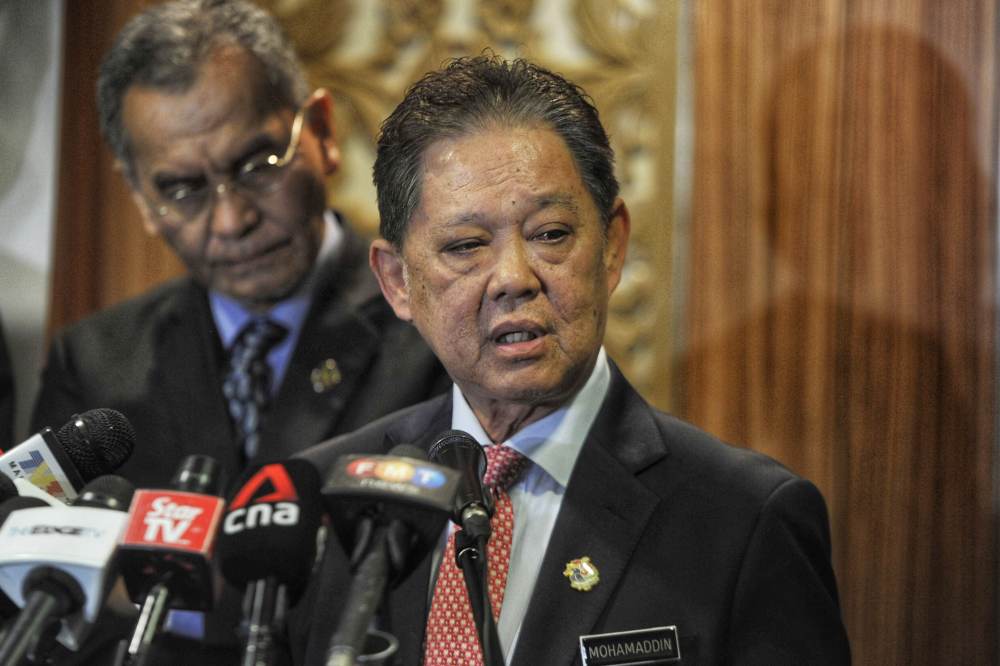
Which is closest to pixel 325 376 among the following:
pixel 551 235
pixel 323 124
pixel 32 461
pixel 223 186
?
pixel 223 186

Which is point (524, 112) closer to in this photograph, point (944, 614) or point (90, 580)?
point (90, 580)

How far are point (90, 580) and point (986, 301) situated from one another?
85.6 inches

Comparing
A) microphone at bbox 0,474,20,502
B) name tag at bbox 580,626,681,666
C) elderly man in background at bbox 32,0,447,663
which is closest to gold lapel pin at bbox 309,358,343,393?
elderly man in background at bbox 32,0,447,663

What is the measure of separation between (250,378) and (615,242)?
1155 mm

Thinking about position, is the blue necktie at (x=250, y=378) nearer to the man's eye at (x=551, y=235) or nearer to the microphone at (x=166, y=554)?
the man's eye at (x=551, y=235)

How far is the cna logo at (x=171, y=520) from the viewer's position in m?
1.33

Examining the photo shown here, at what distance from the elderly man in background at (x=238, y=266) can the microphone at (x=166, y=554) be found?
1319 mm

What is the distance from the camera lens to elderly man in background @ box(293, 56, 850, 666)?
6.16 ft

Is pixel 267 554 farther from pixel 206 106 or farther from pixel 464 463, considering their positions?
pixel 206 106

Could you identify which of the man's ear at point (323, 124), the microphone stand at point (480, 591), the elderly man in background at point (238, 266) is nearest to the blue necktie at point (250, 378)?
the elderly man in background at point (238, 266)

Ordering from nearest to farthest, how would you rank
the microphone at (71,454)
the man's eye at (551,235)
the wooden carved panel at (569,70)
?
1. the microphone at (71,454)
2. the man's eye at (551,235)
3. the wooden carved panel at (569,70)

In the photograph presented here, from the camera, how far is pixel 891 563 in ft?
9.53

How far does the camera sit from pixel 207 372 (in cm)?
294

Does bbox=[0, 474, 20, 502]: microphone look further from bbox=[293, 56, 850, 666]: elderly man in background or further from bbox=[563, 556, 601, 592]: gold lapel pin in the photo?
bbox=[563, 556, 601, 592]: gold lapel pin
